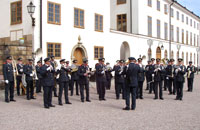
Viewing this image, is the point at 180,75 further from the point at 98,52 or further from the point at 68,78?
the point at 98,52

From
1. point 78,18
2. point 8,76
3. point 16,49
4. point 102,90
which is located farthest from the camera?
point 78,18

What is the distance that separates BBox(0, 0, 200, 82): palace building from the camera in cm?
1659

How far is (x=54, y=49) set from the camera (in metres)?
17.3

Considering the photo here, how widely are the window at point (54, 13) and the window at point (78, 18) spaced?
5.53 feet

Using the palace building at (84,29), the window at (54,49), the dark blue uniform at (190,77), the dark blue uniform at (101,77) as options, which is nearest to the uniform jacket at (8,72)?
the palace building at (84,29)

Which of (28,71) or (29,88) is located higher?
(28,71)

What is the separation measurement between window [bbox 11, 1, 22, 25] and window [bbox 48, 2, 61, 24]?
2199 millimetres

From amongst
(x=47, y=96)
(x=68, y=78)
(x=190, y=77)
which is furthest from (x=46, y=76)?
(x=190, y=77)

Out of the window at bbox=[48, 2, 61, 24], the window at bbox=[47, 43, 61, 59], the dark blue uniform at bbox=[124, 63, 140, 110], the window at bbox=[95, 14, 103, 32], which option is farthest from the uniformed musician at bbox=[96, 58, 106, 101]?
the window at bbox=[95, 14, 103, 32]

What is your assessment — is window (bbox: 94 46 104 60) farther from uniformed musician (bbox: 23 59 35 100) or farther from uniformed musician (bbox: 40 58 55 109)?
uniformed musician (bbox: 40 58 55 109)

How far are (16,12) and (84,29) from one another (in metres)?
5.59

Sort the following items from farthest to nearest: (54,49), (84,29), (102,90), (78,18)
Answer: (84,29) < (78,18) < (54,49) < (102,90)

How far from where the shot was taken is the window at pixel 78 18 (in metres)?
19.2

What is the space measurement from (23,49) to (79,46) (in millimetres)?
4853
